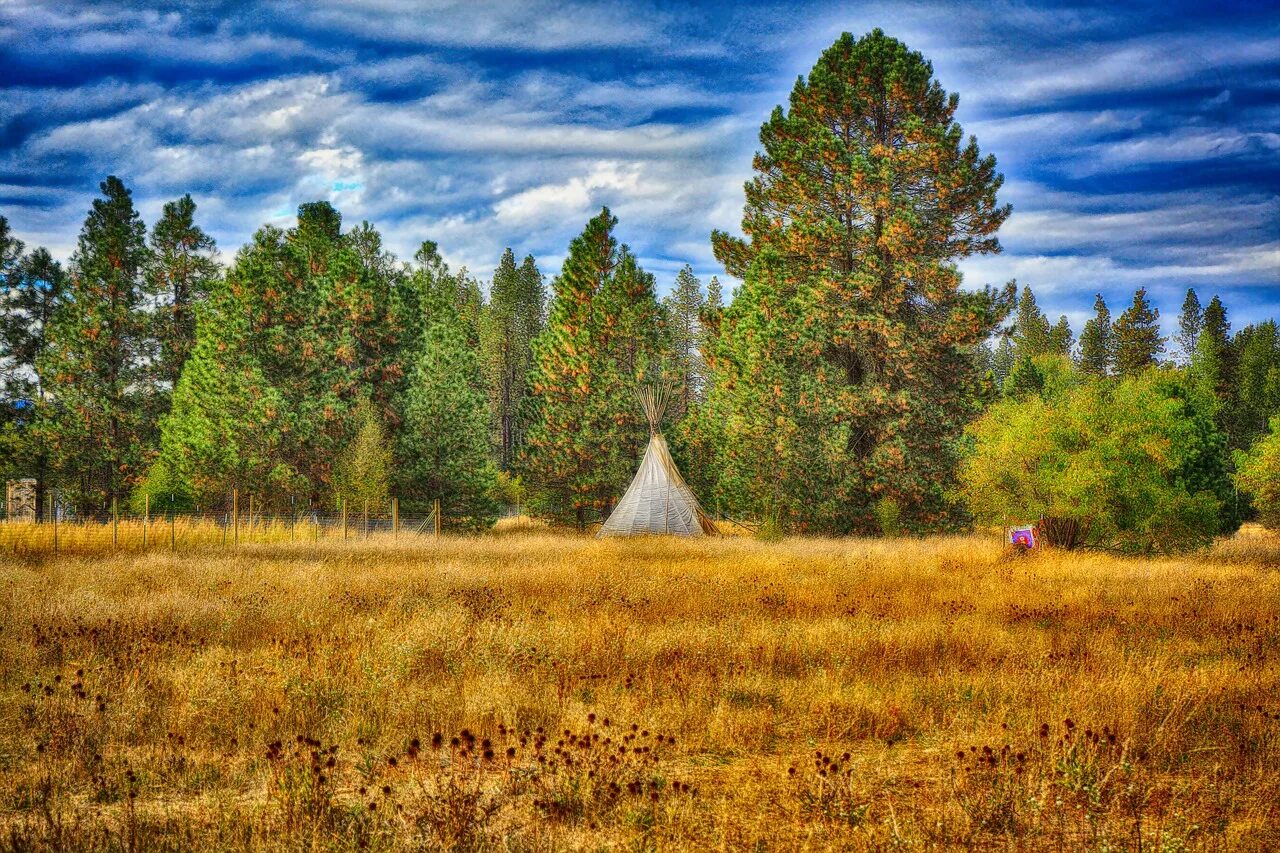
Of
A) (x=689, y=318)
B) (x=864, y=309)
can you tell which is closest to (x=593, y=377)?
(x=864, y=309)

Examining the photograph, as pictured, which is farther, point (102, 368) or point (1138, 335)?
point (1138, 335)

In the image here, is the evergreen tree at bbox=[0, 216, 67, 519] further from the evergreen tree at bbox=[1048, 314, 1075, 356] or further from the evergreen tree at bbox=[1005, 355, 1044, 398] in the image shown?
the evergreen tree at bbox=[1048, 314, 1075, 356]

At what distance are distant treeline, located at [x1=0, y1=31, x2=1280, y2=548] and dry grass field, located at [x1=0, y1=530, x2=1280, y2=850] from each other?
1030cm

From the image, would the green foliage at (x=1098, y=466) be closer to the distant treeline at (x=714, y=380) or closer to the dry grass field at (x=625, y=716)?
the distant treeline at (x=714, y=380)

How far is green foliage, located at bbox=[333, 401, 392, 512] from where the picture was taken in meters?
26.2

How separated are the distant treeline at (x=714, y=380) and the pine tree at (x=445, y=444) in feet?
0.27

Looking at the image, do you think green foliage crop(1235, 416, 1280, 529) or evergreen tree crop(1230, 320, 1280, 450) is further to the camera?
evergreen tree crop(1230, 320, 1280, 450)

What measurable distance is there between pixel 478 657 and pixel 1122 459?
16.8m

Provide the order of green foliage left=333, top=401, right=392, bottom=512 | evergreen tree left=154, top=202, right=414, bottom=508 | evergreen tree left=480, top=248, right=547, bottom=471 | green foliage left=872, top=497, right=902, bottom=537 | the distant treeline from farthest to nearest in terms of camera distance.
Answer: evergreen tree left=480, top=248, right=547, bottom=471 < evergreen tree left=154, top=202, right=414, bottom=508 < green foliage left=333, top=401, right=392, bottom=512 < green foliage left=872, top=497, right=902, bottom=537 < the distant treeline

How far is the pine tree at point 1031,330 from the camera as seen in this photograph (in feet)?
220

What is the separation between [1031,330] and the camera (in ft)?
228

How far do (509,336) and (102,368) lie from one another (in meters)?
30.3

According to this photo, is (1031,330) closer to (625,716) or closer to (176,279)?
(176,279)

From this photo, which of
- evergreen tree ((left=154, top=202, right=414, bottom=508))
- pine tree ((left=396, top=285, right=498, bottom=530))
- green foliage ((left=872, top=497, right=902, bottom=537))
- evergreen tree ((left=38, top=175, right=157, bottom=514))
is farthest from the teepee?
evergreen tree ((left=38, top=175, right=157, bottom=514))
